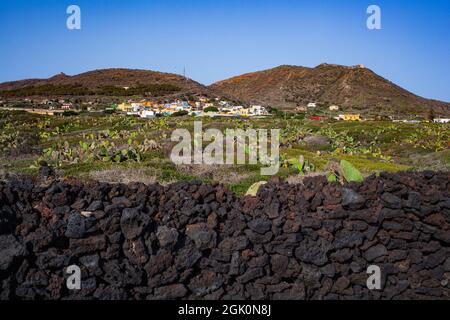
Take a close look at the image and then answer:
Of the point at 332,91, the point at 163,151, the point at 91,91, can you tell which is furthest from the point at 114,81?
the point at 163,151

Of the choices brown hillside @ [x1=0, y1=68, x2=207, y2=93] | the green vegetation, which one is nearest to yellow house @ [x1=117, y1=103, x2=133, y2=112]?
the green vegetation

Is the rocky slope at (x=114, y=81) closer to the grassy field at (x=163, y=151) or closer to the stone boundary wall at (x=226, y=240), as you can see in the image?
the grassy field at (x=163, y=151)

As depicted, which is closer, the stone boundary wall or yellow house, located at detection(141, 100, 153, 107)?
the stone boundary wall

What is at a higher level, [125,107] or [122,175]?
[125,107]

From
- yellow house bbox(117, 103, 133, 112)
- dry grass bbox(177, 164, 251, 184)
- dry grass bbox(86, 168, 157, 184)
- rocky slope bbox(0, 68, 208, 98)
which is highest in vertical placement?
rocky slope bbox(0, 68, 208, 98)

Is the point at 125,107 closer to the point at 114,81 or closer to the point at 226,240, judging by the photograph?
the point at 114,81

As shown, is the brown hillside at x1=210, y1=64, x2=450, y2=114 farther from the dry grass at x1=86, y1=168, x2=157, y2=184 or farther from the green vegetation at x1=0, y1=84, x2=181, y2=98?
the dry grass at x1=86, y1=168, x2=157, y2=184
